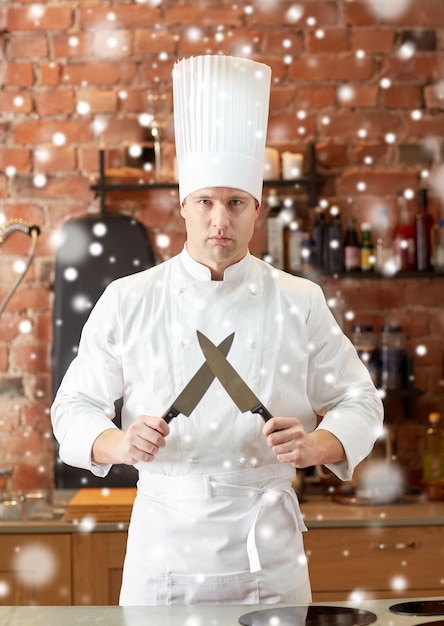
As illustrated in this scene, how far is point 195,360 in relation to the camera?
1792 millimetres

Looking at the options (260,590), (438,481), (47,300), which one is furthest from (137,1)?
(260,590)

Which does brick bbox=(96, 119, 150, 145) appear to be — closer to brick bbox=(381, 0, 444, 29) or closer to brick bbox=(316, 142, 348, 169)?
brick bbox=(316, 142, 348, 169)

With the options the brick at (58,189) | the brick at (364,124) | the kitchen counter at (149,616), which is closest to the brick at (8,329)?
the brick at (58,189)

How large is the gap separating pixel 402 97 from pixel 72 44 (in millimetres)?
1059

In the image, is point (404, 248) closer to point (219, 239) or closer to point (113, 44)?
point (113, 44)

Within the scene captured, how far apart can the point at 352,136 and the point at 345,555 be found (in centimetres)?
132

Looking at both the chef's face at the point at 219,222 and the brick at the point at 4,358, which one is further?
the brick at the point at 4,358

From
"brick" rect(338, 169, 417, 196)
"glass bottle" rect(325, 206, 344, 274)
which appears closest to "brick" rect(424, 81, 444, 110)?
"brick" rect(338, 169, 417, 196)

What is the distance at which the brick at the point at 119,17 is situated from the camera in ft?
9.87

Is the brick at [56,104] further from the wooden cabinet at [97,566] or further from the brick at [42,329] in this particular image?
the wooden cabinet at [97,566]

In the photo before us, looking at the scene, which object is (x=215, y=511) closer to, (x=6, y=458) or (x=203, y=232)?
(x=203, y=232)

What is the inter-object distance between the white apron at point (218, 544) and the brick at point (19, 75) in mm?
1705

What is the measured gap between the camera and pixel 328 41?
9.96 ft

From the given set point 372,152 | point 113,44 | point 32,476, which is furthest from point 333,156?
point 32,476
